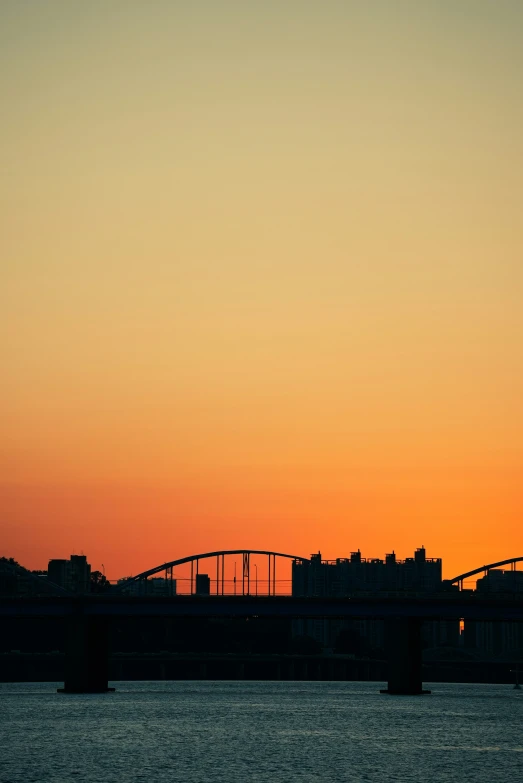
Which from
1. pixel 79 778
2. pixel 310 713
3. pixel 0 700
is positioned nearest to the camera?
pixel 79 778

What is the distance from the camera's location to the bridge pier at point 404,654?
171125 millimetres

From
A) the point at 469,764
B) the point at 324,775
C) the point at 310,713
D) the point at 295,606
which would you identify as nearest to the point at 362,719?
the point at 310,713

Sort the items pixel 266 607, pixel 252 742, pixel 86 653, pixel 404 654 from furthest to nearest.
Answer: pixel 404 654
pixel 86 653
pixel 266 607
pixel 252 742

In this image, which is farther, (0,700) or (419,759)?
(0,700)

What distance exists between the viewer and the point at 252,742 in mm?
115812

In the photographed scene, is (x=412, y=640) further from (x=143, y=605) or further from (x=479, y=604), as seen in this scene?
(x=143, y=605)

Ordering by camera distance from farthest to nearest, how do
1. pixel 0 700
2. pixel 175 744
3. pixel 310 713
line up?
1. pixel 0 700
2. pixel 310 713
3. pixel 175 744

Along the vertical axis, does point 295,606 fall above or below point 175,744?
above

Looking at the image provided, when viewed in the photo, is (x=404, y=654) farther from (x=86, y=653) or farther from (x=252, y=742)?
(x=252, y=742)

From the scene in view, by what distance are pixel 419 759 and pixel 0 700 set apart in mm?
97743

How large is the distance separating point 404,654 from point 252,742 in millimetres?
59639

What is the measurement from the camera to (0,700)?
188750 millimetres

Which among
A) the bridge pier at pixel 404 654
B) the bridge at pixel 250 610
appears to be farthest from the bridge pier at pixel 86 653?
the bridge pier at pixel 404 654

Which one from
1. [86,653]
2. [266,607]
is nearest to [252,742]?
[266,607]
